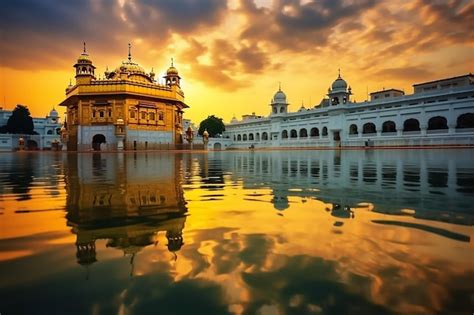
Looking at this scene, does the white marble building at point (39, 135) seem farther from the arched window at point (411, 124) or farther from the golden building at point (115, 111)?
the arched window at point (411, 124)

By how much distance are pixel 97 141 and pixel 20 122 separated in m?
40.1

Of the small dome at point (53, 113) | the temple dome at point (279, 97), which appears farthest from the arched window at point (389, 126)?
the small dome at point (53, 113)

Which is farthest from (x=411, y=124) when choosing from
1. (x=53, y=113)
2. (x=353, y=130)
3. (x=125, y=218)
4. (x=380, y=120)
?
(x=53, y=113)

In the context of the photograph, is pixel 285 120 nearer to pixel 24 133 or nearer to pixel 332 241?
pixel 24 133

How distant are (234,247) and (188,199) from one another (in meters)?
2.33

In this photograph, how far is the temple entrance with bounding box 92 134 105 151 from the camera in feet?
129

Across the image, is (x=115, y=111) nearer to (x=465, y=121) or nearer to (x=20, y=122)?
(x=20, y=122)

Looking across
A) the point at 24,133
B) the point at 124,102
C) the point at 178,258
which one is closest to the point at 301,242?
the point at 178,258

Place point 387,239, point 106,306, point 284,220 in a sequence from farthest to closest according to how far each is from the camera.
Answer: point 284,220 < point 387,239 < point 106,306

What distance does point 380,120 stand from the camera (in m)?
46.0

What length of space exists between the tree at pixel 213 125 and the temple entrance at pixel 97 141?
3575 centimetres

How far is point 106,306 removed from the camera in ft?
4.96

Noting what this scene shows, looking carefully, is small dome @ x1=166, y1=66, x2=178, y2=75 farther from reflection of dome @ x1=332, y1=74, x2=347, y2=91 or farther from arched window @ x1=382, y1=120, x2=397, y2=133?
arched window @ x1=382, y1=120, x2=397, y2=133

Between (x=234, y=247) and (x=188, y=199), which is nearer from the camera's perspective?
(x=234, y=247)
